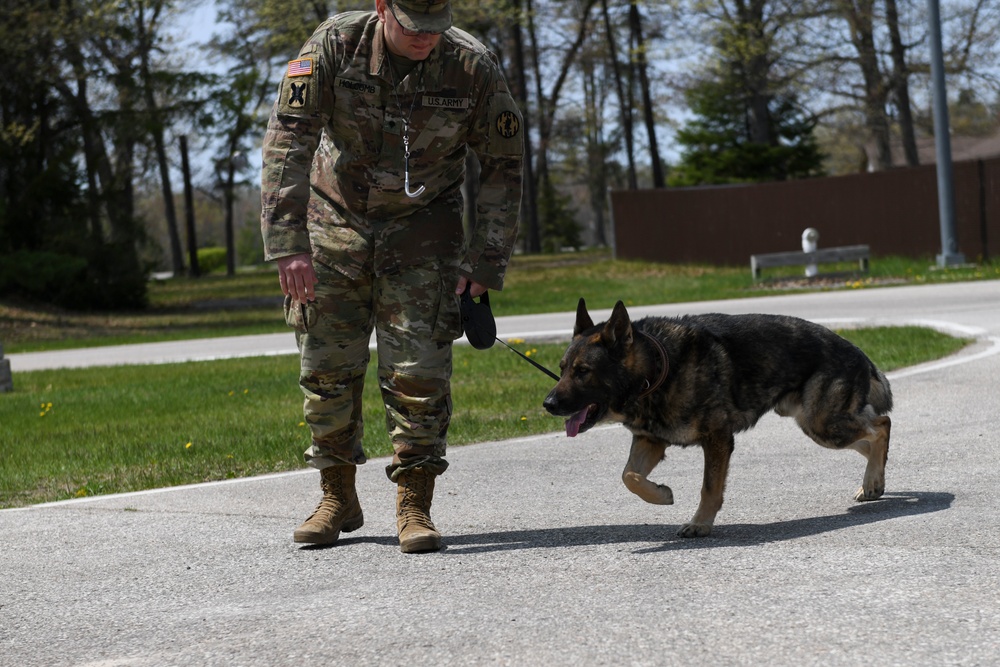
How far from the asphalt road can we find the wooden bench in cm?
1649

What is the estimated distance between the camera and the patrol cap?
4668mm

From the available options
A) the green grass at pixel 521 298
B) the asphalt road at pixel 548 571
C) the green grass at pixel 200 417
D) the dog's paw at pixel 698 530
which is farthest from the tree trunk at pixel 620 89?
the dog's paw at pixel 698 530

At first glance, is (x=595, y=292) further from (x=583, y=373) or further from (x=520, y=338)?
(x=583, y=373)

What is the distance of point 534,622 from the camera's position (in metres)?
3.86

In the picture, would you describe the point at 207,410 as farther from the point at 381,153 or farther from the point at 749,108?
the point at 749,108

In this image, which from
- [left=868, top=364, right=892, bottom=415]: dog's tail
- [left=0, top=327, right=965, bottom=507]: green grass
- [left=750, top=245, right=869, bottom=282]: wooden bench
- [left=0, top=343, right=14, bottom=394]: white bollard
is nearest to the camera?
[left=868, top=364, right=892, bottom=415]: dog's tail

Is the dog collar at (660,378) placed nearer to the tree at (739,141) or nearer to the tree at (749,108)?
the tree at (749,108)

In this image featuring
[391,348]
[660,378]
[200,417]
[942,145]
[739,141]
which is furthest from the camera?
[739,141]

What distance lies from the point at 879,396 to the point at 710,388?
1007 mm

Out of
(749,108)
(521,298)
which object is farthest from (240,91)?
(749,108)

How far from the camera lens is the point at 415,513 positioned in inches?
203

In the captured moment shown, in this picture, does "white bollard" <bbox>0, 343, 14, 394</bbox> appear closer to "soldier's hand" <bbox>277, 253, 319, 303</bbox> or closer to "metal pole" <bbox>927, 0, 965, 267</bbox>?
"soldier's hand" <bbox>277, 253, 319, 303</bbox>

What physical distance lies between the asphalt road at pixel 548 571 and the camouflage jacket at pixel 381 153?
1.24m

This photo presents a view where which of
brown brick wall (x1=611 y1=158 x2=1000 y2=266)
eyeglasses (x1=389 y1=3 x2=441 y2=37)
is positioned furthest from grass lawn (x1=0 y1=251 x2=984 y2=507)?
eyeglasses (x1=389 y1=3 x2=441 y2=37)
